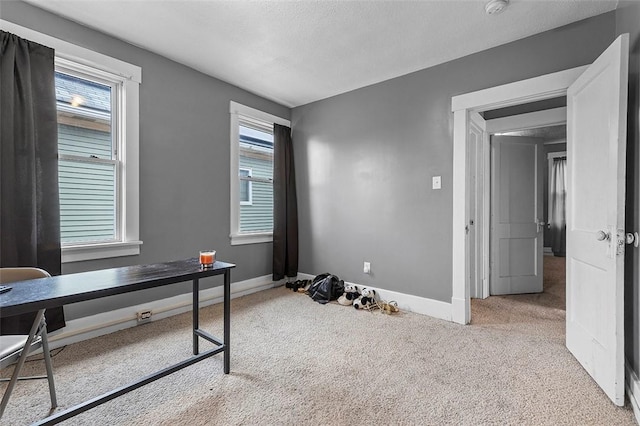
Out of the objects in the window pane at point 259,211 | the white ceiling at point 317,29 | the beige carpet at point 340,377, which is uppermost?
the white ceiling at point 317,29

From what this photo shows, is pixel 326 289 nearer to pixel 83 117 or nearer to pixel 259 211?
pixel 259 211

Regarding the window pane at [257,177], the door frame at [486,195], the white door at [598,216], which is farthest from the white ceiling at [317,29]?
the door frame at [486,195]

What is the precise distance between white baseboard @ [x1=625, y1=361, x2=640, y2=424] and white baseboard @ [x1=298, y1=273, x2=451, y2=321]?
126cm

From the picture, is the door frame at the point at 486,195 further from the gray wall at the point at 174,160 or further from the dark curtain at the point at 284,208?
the gray wall at the point at 174,160

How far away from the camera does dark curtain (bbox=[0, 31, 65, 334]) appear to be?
1980 millimetres

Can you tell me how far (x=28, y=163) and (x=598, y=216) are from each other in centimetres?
376

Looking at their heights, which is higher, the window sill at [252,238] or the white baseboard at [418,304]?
the window sill at [252,238]

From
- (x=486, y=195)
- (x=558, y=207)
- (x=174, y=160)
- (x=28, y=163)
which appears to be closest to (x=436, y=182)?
(x=486, y=195)

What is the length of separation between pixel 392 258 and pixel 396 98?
1.77 meters

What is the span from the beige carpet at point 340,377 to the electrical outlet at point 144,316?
152 millimetres

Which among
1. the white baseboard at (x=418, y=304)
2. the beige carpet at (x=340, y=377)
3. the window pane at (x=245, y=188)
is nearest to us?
the beige carpet at (x=340, y=377)

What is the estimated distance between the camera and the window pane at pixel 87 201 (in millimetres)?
2342

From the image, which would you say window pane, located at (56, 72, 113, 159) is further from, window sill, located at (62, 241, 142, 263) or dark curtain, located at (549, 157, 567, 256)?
dark curtain, located at (549, 157, 567, 256)

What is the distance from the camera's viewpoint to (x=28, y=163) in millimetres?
2057
